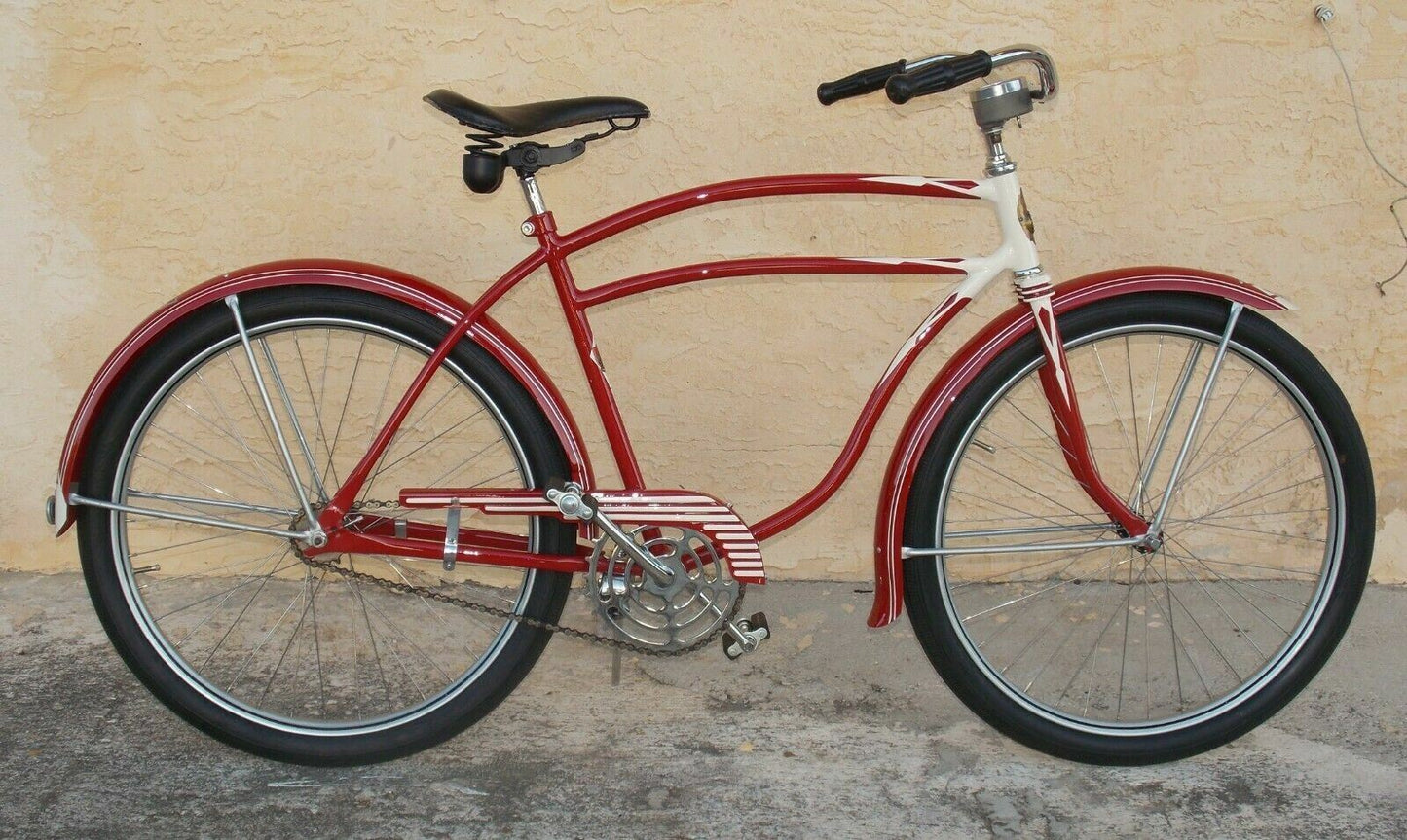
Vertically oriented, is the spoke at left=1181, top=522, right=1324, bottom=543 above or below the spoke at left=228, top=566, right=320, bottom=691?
above

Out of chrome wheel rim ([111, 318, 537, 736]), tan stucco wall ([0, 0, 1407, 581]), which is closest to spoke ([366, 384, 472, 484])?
chrome wheel rim ([111, 318, 537, 736])

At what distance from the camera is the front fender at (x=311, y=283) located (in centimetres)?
251

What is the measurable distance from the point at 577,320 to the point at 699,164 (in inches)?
31.9

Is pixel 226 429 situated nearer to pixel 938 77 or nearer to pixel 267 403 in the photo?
pixel 267 403

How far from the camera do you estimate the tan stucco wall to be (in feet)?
10.1

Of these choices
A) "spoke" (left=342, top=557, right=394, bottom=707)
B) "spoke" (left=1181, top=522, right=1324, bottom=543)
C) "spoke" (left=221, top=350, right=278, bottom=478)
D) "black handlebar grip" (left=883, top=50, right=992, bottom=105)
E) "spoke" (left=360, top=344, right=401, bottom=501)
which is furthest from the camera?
"spoke" (left=1181, top=522, right=1324, bottom=543)

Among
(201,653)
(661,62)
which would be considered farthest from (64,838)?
(661,62)

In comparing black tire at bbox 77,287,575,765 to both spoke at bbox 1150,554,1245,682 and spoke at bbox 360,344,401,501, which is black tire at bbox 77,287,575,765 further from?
spoke at bbox 1150,554,1245,682

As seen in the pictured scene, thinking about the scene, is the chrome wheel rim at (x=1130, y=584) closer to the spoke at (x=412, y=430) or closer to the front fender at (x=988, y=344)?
the front fender at (x=988, y=344)

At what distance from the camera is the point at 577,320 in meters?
2.54

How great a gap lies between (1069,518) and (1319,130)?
3.99 ft

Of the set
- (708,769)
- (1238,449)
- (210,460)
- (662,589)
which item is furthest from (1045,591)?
(210,460)

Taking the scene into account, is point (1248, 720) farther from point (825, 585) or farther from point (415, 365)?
point (415, 365)

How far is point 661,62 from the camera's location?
3100 mm
